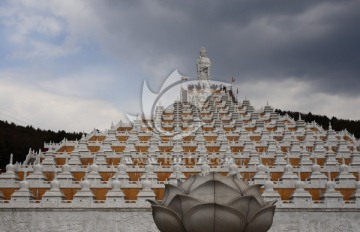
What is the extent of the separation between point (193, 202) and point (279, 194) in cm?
2088

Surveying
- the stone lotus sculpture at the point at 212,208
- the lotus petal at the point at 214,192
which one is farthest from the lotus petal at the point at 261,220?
the lotus petal at the point at 214,192

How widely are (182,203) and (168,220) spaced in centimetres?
58

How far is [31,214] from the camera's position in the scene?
33062 millimetres

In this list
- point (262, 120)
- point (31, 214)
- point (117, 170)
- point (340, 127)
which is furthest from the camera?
point (340, 127)

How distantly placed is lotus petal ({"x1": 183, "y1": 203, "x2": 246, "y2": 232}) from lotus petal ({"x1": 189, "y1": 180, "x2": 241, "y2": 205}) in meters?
0.29

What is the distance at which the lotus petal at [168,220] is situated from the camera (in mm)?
14703

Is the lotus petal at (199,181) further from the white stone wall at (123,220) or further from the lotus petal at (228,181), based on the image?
the white stone wall at (123,220)

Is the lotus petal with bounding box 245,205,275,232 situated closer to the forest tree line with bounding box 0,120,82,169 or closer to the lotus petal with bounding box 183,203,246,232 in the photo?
the lotus petal with bounding box 183,203,246,232

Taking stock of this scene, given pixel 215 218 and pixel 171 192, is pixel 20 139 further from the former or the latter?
pixel 215 218

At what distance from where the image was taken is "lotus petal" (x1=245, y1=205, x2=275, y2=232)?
48.3 ft

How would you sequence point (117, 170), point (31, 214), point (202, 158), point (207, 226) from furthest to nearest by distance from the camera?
point (202, 158) → point (117, 170) → point (31, 214) → point (207, 226)

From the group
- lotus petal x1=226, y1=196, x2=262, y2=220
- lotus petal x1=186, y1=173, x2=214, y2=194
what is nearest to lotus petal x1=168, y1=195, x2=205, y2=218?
lotus petal x1=186, y1=173, x2=214, y2=194

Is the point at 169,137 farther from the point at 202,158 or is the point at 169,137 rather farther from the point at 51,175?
the point at 51,175

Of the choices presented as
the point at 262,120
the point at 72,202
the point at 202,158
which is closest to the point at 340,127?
the point at 262,120
